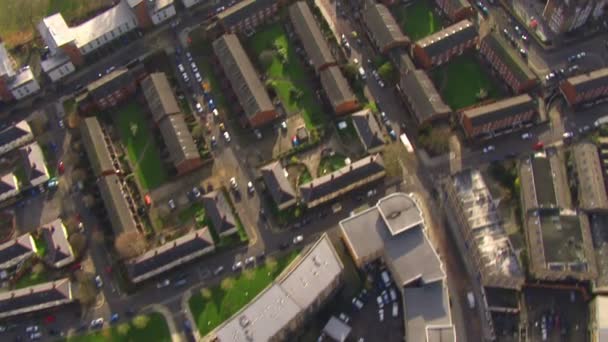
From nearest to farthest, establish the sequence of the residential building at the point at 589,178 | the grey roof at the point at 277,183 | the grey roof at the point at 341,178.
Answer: the residential building at the point at 589,178 → the grey roof at the point at 341,178 → the grey roof at the point at 277,183

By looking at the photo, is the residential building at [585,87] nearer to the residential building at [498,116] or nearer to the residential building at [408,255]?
the residential building at [498,116]

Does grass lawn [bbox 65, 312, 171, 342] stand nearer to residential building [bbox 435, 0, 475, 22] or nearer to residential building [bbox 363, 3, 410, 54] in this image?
residential building [bbox 363, 3, 410, 54]

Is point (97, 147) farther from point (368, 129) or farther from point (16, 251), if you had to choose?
point (368, 129)

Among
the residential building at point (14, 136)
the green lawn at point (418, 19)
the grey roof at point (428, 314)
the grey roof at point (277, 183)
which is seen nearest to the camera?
the grey roof at point (428, 314)

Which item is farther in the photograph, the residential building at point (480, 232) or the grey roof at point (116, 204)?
the grey roof at point (116, 204)

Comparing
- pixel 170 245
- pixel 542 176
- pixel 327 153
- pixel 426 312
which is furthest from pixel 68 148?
pixel 542 176

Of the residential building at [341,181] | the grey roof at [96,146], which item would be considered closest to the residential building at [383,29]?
the residential building at [341,181]

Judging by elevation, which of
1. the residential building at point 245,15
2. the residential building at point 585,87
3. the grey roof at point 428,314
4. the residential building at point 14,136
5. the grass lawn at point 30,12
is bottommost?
the grey roof at point 428,314
